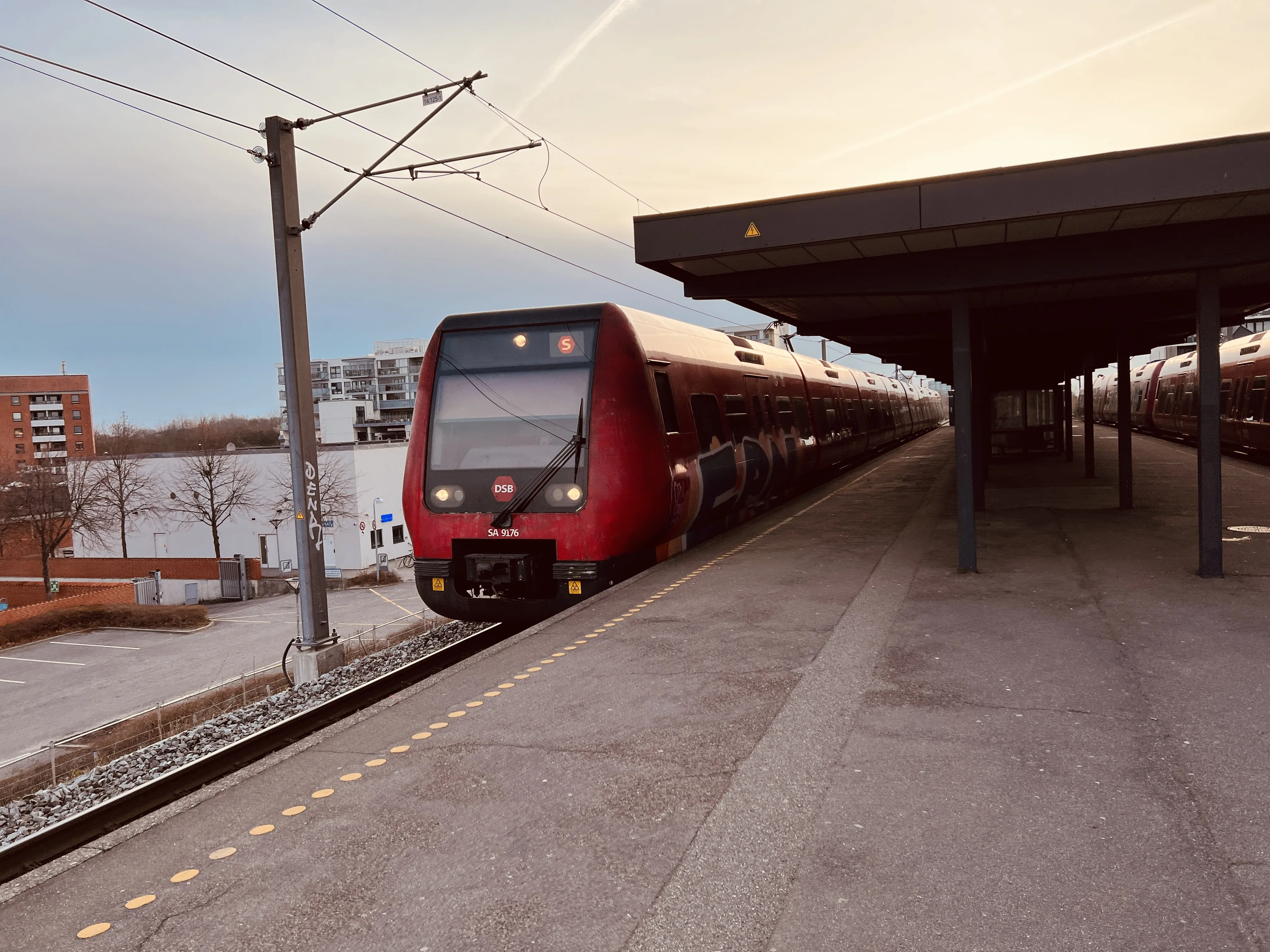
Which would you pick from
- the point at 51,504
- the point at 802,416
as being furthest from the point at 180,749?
the point at 51,504

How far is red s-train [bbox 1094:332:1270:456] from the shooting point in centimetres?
2073

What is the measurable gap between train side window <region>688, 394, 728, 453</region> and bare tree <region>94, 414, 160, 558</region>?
1576 inches

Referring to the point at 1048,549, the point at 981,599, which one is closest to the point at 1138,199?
the point at 981,599

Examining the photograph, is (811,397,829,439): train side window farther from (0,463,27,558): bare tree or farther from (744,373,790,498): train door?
(0,463,27,558): bare tree

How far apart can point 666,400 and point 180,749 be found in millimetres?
5891

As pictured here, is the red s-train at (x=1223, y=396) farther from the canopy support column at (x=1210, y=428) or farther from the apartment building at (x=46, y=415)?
the apartment building at (x=46, y=415)

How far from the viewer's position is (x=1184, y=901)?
10.6ft

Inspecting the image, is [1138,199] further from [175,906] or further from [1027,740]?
[175,906]

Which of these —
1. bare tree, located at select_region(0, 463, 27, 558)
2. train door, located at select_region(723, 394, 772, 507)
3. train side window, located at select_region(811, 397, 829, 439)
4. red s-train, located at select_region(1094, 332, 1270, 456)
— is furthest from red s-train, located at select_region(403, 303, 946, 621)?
bare tree, located at select_region(0, 463, 27, 558)

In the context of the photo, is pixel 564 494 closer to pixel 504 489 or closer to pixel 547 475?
pixel 547 475

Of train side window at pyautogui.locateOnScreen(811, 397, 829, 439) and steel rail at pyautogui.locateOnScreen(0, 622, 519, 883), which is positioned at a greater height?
train side window at pyautogui.locateOnScreen(811, 397, 829, 439)

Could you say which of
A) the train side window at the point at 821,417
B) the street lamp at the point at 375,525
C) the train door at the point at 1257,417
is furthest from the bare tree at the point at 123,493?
the train door at the point at 1257,417

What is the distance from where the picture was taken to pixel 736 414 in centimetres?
1292

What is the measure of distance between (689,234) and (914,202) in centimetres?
222
